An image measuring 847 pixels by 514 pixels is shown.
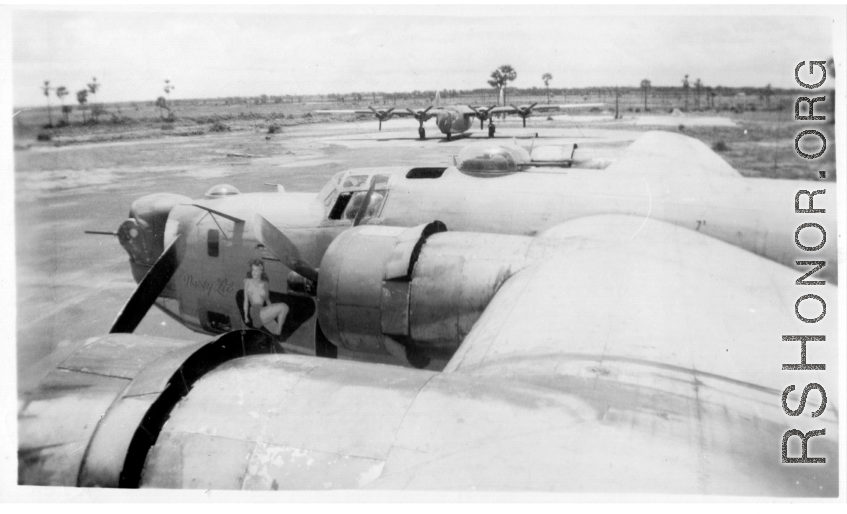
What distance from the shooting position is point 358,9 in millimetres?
5453

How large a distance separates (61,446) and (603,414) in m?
2.73

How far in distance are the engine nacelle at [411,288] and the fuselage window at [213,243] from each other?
2.34 m

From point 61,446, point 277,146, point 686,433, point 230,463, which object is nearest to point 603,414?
point 686,433

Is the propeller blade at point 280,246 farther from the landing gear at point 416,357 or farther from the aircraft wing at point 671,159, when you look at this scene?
the aircraft wing at point 671,159

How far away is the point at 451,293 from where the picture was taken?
5766mm

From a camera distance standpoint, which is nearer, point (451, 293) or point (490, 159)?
point (451, 293)

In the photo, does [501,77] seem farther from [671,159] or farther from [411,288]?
[411,288]

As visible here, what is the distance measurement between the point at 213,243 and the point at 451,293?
3.74m

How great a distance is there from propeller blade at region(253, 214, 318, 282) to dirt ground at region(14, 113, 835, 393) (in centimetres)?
212

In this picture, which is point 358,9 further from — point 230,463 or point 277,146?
point 277,146

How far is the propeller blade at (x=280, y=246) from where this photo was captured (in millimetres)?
6199

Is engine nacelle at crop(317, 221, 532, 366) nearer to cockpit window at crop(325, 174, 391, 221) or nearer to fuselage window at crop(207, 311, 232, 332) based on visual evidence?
cockpit window at crop(325, 174, 391, 221)

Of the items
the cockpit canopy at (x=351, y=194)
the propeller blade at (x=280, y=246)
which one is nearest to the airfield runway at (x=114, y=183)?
the propeller blade at (x=280, y=246)

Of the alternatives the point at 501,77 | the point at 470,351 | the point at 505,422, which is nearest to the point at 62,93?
the point at 470,351
